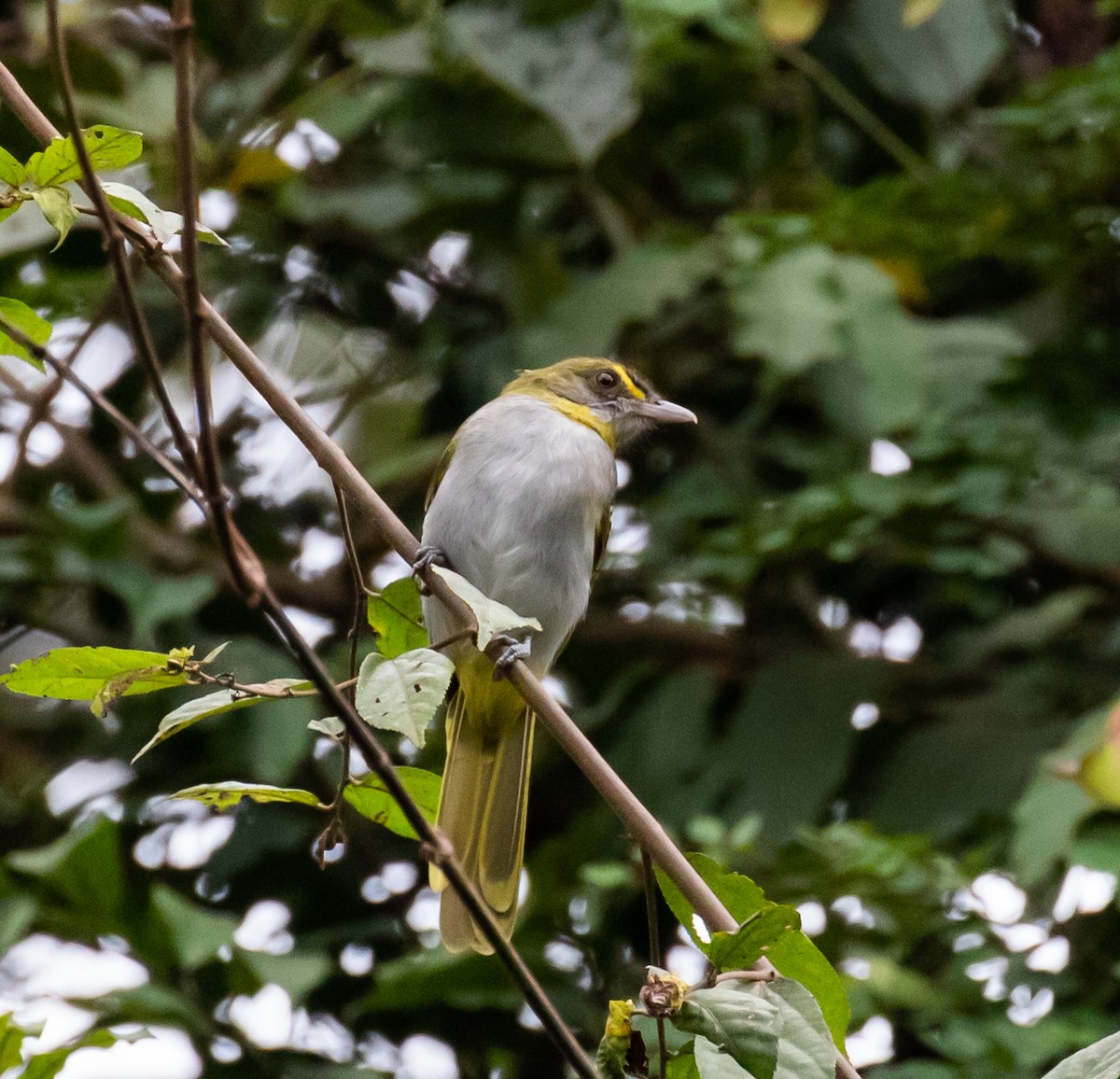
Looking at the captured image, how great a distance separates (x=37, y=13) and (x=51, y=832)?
2.15 meters

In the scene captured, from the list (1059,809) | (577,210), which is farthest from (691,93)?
(1059,809)

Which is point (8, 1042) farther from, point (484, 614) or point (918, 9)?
point (918, 9)

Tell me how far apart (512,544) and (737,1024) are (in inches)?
74.1

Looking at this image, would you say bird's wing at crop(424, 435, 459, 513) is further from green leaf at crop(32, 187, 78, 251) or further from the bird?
green leaf at crop(32, 187, 78, 251)

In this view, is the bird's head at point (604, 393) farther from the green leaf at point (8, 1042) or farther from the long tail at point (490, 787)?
the green leaf at point (8, 1042)

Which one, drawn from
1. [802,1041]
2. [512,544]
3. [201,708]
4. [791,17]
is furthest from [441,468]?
[802,1041]

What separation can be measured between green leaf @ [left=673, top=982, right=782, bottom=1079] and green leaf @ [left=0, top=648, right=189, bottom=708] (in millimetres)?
586

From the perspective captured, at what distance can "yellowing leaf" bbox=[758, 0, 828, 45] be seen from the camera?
3.61 meters

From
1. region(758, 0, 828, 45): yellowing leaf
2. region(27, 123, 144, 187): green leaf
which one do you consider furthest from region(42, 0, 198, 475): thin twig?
region(758, 0, 828, 45): yellowing leaf

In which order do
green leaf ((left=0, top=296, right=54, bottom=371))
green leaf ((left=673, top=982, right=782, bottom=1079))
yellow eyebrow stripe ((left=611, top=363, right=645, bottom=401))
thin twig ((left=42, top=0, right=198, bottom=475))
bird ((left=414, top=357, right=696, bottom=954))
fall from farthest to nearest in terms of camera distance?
yellow eyebrow stripe ((left=611, top=363, right=645, bottom=401)) < bird ((left=414, top=357, right=696, bottom=954)) < green leaf ((left=0, top=296, right=54, bottom=371)) < green leaf ((left=673, top=982, right=782, bottom=1079)) < thin twig ((left=42, top=0, right=198, bottom=475))

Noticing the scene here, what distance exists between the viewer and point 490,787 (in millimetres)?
2852

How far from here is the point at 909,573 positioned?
4117 mm

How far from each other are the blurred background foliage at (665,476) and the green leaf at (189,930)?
10mm

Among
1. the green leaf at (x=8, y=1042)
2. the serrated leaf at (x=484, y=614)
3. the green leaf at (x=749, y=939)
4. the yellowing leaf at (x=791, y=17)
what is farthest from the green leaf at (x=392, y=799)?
the yellowing leaf at (x=791, y=17)
